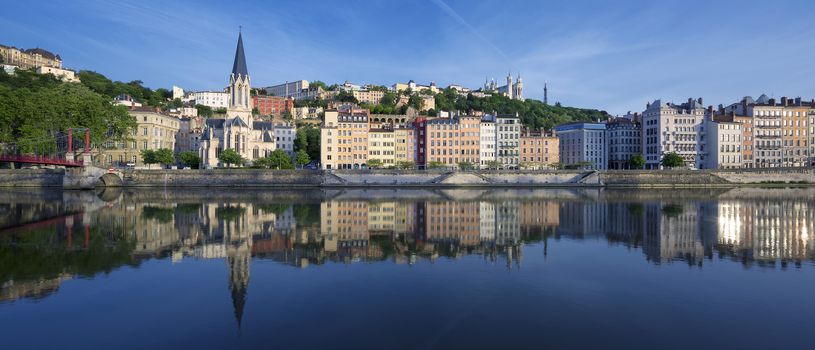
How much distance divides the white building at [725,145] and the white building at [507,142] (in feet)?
103

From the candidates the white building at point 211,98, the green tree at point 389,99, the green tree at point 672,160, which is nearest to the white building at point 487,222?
the green tree at point 672,160

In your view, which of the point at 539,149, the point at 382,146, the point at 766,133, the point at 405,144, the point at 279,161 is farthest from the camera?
the point at 539,149

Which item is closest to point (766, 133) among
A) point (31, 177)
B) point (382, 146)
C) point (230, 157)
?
point (382, 146)

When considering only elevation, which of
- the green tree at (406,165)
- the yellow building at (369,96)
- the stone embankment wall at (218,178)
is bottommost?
the stone embankment wall at (218,178)

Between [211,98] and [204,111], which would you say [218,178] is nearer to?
[204,111]

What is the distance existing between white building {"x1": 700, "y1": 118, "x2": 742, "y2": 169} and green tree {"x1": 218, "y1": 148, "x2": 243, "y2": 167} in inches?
2970

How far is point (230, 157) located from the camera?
243 feet

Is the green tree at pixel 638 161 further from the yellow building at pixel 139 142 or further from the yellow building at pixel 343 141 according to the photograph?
the yellow building at pixel 139 142

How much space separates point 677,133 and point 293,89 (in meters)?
131

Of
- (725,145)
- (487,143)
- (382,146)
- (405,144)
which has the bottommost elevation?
(382,146)

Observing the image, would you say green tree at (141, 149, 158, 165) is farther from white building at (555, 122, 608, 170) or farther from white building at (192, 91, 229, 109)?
white building at (192, 91, 229, 109)

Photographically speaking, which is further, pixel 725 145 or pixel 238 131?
pixel 725 145

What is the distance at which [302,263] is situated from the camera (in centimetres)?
1789

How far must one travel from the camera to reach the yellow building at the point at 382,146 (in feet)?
287
